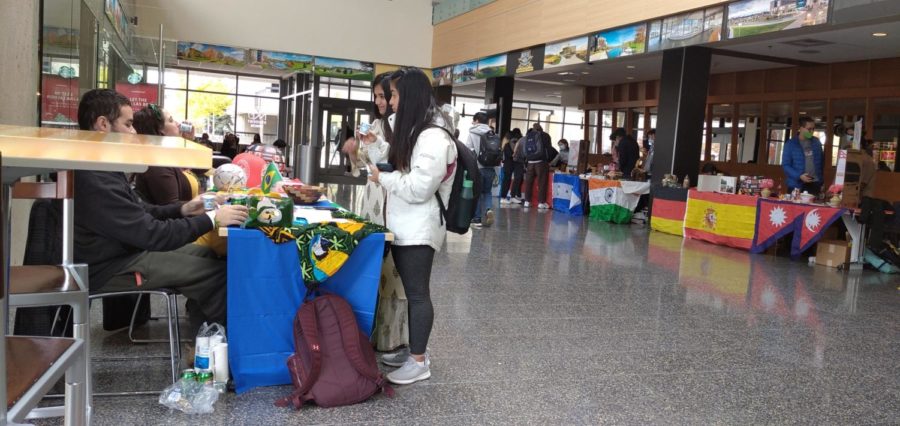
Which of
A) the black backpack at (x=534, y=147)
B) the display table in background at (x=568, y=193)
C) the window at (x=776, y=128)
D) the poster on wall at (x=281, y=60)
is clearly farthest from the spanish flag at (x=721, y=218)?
the poster on wall at (x=281, y=60)

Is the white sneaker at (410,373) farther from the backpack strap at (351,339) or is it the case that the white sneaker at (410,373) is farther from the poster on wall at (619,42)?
the poster on wall at (619,42)

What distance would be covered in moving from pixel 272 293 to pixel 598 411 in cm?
147

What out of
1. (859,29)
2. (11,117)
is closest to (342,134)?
(859,29)

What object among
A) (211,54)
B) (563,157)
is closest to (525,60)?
(563,157)

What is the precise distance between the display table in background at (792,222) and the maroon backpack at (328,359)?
6441mm

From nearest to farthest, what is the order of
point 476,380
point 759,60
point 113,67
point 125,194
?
1. point 125,194
2. point 476,380
3. point 113,67
4. point 759,60

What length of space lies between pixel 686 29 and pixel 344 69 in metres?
9.71

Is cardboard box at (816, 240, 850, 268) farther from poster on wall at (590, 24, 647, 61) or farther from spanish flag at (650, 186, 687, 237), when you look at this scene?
poster on wall at (590, 24, 647, 61)

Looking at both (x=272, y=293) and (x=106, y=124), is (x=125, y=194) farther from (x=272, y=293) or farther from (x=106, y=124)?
(x=272, y=293)

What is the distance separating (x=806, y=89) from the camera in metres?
12.8

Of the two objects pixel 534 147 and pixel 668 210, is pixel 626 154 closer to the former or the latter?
pixel 534 147

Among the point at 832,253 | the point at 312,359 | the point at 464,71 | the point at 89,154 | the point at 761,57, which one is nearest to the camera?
the point at 89,154

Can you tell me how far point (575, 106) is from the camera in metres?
19.9

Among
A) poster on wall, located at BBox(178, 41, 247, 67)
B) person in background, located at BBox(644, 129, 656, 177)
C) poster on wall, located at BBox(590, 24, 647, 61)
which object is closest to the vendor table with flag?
person in background, located at BBox(644, 129, 656, 177)
